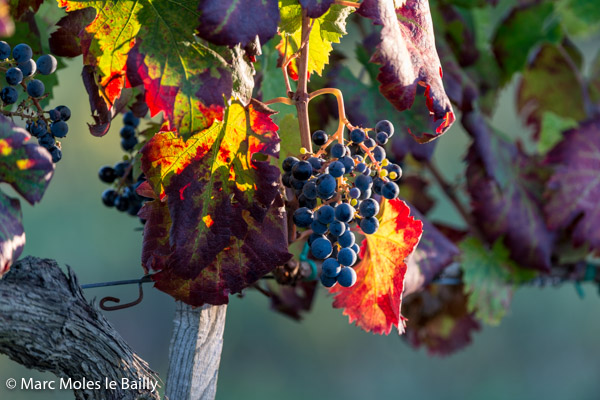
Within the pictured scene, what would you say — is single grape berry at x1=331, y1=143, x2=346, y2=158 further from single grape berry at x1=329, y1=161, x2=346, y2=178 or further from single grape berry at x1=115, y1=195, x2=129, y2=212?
single grape berry at x1=115, y1=195, x2=129, y2=212

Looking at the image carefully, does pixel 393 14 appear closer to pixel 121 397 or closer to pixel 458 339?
pixel 121 397

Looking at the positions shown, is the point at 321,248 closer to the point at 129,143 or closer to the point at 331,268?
the point at 331,268

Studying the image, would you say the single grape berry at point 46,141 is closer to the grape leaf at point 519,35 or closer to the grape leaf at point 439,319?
the grape leaf at point 439,319

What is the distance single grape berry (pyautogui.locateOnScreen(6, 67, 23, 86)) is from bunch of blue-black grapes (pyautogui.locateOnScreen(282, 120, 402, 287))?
23cm

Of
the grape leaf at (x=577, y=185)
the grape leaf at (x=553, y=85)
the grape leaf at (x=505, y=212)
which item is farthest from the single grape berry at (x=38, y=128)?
the grape leaf at (x=553, y=85)

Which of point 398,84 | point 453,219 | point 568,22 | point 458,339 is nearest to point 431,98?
point 398,84

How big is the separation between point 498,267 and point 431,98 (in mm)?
683

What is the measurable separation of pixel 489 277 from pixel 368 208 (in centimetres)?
62

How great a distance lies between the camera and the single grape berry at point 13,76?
1.74ft

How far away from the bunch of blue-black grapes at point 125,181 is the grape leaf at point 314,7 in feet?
1.03

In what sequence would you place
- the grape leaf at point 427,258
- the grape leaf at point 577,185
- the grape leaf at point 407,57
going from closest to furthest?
the grape leaf at point 407,57
the grape leaf at point 427,258
the grape leaf at point 577,185

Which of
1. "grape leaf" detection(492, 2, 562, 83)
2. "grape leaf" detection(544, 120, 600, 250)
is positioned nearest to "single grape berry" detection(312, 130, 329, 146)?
"grape leaf" detection(544, 120, 600, 250)

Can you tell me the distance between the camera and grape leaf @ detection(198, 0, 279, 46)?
439mm

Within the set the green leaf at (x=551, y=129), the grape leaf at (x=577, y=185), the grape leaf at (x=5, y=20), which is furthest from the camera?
the green leaf at (x=551, y=129)
